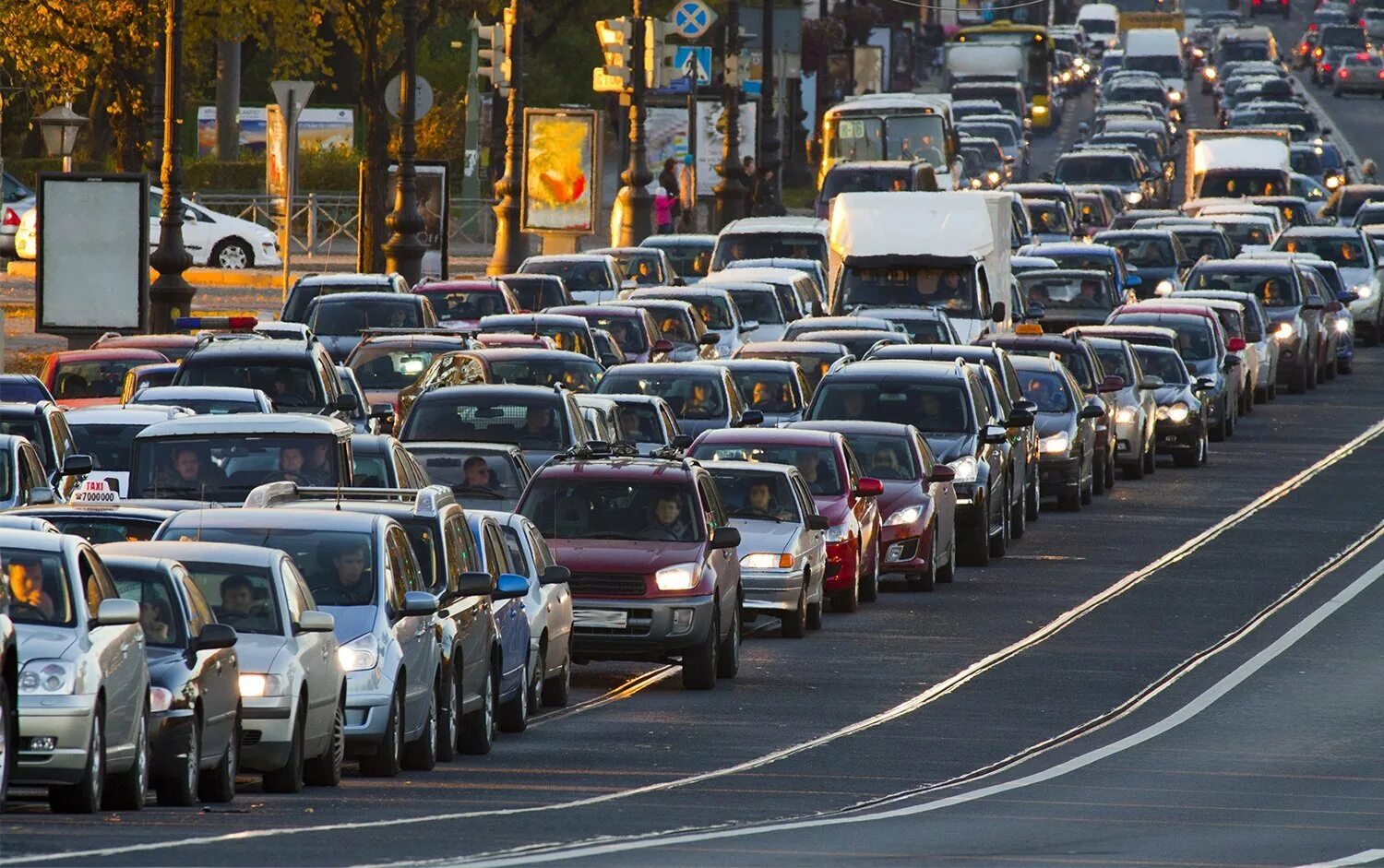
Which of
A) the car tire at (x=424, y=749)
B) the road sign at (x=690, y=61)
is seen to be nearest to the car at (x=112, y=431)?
the car tire at (x=424, y=749)

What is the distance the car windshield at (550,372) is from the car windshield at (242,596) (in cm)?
1545

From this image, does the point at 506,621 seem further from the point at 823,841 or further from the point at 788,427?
the point at 788,427

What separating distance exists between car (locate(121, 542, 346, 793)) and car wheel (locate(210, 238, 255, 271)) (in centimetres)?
4779

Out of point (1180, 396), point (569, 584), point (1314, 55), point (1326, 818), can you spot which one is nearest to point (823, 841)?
point (1326, 818)

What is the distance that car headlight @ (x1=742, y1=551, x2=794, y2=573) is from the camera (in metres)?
25.3

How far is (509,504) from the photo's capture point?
83.7 ft

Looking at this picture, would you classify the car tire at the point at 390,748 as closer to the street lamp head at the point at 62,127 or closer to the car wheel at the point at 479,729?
the car wheel at the point at 479,729

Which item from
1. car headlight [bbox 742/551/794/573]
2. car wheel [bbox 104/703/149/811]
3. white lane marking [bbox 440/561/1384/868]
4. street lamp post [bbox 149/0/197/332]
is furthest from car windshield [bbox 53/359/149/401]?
car wheel [bbox 104/703/149/811]

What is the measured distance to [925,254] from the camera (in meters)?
43.1

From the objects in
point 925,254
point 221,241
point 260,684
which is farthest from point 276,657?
point 221,241

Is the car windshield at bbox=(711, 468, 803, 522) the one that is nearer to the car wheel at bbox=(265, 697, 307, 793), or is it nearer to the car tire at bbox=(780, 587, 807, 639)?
the car tire at bbox=(780, 587, 807, 639)

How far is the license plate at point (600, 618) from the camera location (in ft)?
73.7

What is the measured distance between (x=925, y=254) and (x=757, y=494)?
17387 mm

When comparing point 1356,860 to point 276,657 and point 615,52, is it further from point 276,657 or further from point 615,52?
point 615,52
